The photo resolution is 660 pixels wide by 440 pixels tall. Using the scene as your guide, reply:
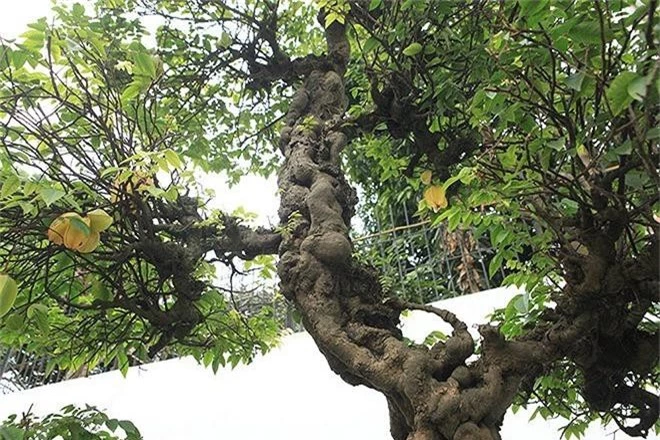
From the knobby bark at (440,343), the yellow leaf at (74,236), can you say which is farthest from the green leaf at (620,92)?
the yellow leaf at (74,236)

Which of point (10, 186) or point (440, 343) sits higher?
point (10, 186)

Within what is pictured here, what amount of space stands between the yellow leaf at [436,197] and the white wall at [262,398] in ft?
4.78

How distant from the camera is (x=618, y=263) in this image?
126cm

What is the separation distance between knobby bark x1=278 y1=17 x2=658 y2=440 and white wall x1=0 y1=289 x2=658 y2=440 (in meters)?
1.43

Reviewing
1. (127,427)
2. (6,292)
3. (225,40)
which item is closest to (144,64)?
(6,292)

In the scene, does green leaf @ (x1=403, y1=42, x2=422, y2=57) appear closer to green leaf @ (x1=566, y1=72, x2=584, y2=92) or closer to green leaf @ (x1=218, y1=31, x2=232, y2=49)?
green leaf @ (x1=566, y1=72, x2=584, y2=92)

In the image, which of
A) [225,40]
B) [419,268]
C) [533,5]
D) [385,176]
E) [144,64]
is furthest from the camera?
[419,268]

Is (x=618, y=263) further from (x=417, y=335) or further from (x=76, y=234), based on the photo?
(x=417, y=335)

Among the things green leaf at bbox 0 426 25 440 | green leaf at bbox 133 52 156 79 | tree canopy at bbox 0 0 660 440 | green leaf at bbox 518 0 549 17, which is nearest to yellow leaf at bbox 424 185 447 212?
tree canopy at bbox 0 0 660 440

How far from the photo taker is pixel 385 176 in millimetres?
2336

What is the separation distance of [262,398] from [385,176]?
1.63 meters

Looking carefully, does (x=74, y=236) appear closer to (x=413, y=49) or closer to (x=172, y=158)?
(x=172, y=158)

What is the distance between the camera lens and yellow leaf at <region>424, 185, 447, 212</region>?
5.70 ft

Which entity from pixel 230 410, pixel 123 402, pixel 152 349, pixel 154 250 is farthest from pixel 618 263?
pixel 123 402
